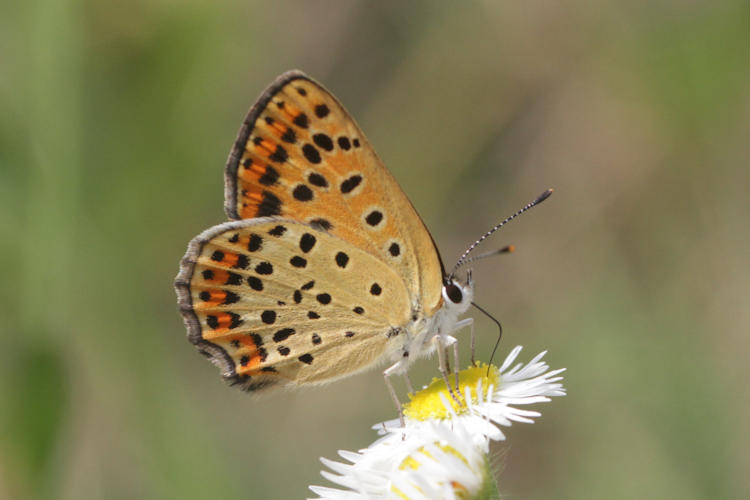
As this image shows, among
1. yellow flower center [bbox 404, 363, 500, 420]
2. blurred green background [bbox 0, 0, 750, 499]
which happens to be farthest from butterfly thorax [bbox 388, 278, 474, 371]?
blurred green background [bbox 0, 0, 750, 499]

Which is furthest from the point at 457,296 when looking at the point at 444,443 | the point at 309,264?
the point at 444,443

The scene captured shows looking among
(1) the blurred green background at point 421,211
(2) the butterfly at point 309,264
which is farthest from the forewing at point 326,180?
(1) the blurred green background at point 421,211

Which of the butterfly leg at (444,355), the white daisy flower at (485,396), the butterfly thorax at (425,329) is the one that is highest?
the butterfly thorax at (425,329)

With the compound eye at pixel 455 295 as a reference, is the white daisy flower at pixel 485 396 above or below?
below

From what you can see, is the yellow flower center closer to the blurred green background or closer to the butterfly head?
the butterfly head

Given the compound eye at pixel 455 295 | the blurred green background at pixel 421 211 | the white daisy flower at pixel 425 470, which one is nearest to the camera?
the white daisy flower at pixel 425 470

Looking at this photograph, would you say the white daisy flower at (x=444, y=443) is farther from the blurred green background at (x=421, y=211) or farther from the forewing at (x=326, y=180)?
the blurred green background at (x=421, y=211)
